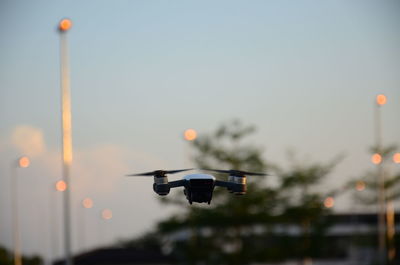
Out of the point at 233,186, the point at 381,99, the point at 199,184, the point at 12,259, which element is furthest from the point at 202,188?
the point at 12,259

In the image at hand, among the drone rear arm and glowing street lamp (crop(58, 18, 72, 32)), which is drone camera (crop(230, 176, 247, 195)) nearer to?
the drone rear arm

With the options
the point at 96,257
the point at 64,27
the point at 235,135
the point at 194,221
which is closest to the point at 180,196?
the point at 194,221

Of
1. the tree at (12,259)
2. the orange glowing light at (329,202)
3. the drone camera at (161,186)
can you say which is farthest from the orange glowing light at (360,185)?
the drone camera at (161,186)

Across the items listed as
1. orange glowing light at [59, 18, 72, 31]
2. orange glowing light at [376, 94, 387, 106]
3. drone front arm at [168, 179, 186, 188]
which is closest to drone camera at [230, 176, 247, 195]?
drone front arm at [168, 179, 186, 188]

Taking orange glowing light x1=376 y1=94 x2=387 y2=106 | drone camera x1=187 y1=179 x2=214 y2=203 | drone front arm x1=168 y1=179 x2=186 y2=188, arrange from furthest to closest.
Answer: orange glowing light x1=376 y1=94 x2=387 y2=106
drone front arm x1=168 y1=179 x2=186 y2=188
drone camera x1=187 y1=179 x2=214 y2=203

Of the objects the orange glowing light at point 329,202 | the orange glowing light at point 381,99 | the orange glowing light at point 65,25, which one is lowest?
the orange glowing light at point 329,202

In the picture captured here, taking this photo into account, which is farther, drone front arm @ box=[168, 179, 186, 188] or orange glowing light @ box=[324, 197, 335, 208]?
orange glowing light @ box=[324, 197, 335, 208]

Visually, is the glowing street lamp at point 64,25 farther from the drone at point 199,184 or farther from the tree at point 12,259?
the tree at point 12,259

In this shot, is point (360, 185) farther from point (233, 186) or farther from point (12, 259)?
point (233, 186)
